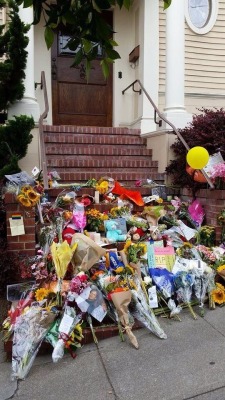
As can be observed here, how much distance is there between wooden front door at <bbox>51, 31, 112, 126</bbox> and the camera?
6.50 meters

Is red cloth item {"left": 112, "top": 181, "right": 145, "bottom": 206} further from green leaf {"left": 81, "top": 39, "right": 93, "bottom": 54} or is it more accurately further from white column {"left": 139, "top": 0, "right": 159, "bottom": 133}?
green leaf {"left": 81, "top": 39, "right": 93, "bottom": 54}

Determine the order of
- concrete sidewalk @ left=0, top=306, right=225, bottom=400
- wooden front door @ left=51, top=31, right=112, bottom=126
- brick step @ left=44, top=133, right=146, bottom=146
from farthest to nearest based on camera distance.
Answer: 1. wooden front door @ left=51, top=31, right=112, bottom=126
2. brick step @ left=44, top=133, right=146, bottom=146
3. concrete sidewalk @ left=0, top=306, right=225, bottom=400

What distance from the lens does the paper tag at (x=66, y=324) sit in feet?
7.42

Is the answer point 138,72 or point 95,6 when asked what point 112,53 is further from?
point 138,72

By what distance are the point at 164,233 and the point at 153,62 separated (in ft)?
12.9

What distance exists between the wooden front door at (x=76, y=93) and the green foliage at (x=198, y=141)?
2423 millimetres

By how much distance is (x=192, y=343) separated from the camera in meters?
2.36

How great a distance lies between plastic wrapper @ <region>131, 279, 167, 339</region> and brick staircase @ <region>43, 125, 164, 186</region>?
249cm

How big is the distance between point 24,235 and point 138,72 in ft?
15.3

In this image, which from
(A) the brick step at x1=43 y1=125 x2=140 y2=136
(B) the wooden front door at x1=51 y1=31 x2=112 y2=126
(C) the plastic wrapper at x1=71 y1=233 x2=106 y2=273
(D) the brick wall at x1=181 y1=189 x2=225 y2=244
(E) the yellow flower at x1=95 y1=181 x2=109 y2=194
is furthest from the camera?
(B) the wooden front door at x1=51 y1=31 x2=112 y2=126

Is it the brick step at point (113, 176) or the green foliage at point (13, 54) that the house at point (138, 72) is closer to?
the brick step at point (113, 176)

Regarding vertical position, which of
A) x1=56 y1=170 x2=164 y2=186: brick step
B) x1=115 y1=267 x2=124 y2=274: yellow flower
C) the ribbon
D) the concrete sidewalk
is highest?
x1=56 y1=170 x2=164 y2=186: brick step

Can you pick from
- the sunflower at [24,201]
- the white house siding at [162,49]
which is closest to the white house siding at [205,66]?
the white house siding at [162,49]

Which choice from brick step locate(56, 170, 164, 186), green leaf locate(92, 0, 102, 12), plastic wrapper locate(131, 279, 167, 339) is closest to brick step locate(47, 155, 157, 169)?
brick step locate(56, 170, 164, 186)
